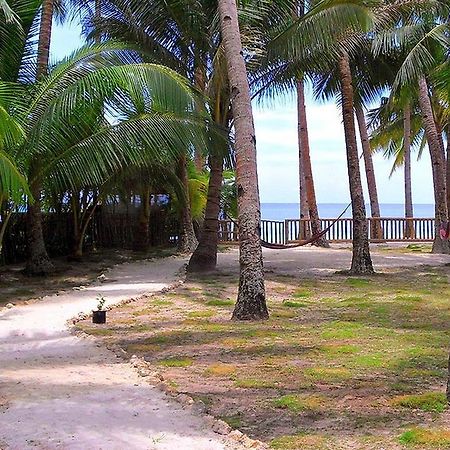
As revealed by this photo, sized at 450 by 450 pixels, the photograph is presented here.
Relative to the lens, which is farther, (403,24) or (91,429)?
(403,24)

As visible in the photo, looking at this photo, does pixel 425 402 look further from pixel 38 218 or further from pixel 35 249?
pixel 38 218

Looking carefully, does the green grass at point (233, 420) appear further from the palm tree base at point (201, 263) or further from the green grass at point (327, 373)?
the palm tree base at point (201, 263)

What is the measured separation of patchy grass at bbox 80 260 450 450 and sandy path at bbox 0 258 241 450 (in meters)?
0.36

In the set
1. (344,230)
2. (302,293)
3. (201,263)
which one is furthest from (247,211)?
(344,230)

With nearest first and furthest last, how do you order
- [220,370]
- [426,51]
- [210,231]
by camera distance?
1. [220,370]
2. [210,231]
3. [426,51]

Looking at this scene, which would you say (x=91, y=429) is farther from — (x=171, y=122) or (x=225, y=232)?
(x=225, y=232)

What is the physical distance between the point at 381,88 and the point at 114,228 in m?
8.25

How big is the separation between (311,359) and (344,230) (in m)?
17.4

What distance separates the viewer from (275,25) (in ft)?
43.2

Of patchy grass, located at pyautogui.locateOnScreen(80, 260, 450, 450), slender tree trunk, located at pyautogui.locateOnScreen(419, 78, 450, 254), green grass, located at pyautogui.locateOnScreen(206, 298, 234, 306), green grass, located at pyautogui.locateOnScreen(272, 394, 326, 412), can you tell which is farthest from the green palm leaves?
slender tree trunk, located at pyautogui.locateOnScreen(419, 78, 450, 254)

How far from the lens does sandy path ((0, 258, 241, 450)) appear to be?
3.99 metres

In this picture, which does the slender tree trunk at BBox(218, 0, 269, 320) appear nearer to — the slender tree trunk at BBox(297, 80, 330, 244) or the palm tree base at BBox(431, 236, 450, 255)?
the palm tree base at BBox(431, 236, 450, 255)

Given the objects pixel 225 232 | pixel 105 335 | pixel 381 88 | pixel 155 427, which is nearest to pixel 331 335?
pixel 105 335

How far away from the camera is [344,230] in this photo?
23.3 meters
